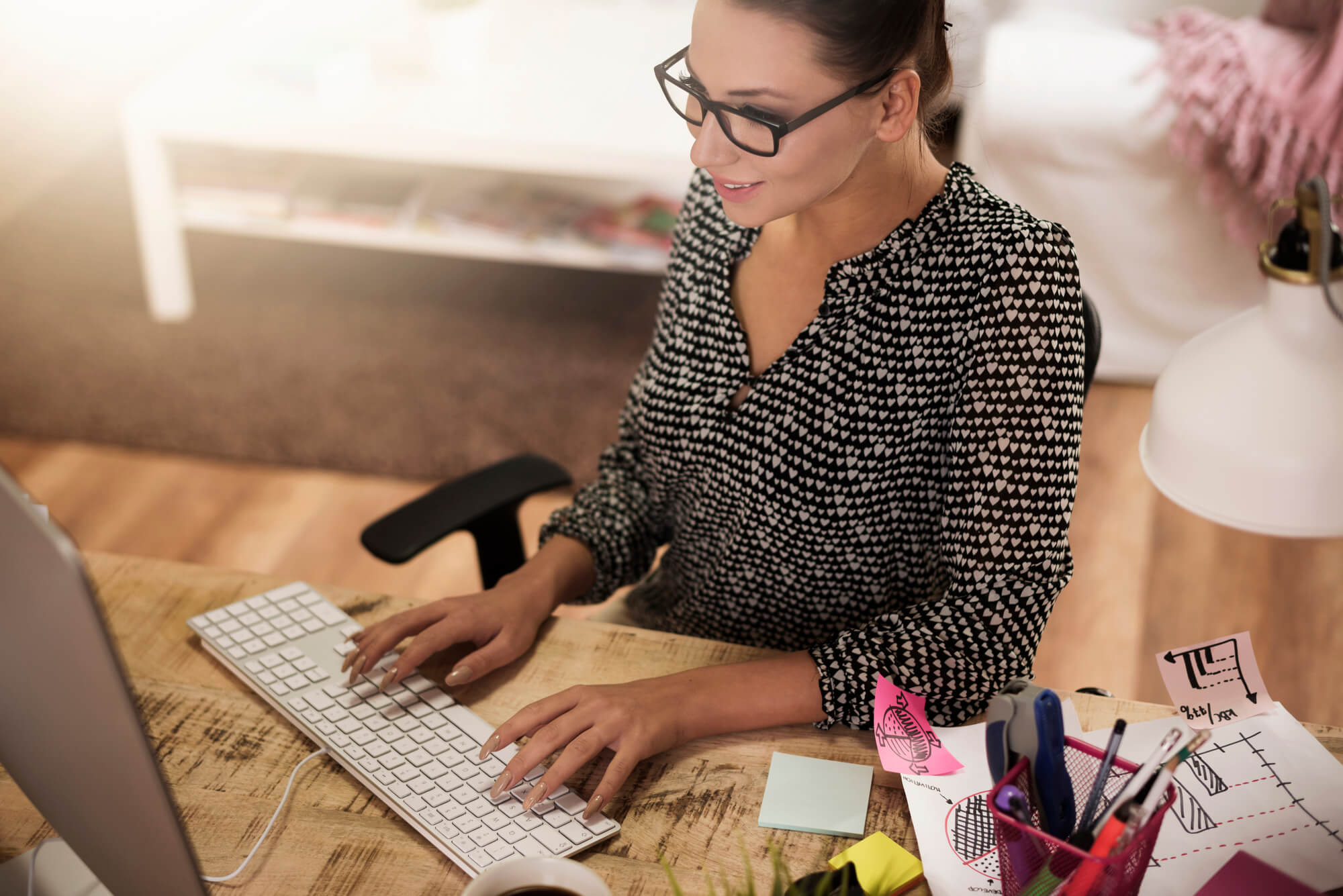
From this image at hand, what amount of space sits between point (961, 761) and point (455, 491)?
0.59 metres

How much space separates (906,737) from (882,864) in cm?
10

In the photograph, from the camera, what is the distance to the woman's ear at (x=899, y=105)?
0.95 meters

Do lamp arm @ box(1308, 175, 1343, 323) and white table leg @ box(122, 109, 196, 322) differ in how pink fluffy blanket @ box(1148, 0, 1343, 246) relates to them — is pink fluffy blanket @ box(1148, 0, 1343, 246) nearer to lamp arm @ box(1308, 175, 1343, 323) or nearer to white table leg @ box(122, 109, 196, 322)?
lamp arm @ box(1308, 175, 1343, 323)

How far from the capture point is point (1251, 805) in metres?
0.82

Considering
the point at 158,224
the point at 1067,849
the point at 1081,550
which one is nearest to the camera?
the point at 1067,849

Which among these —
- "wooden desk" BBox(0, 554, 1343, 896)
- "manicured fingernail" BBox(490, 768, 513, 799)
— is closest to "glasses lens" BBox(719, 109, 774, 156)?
"wooden desk" BBox(0, 554, 1343, 896)

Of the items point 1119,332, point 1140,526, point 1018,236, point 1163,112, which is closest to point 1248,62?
point 1163,112

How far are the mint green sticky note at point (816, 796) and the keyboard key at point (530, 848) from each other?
0.50 ft

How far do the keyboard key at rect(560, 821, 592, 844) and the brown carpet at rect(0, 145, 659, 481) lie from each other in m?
1.65

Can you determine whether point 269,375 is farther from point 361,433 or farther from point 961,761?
point 961,761

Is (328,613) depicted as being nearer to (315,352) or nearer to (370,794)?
(370,794)

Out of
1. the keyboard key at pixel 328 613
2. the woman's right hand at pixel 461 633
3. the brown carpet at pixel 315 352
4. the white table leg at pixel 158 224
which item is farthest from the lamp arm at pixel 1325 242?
the white table leg at pixel 158 224

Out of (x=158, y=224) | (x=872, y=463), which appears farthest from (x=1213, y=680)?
(x=158, y=224)

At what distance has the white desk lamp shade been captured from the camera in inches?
22.1
